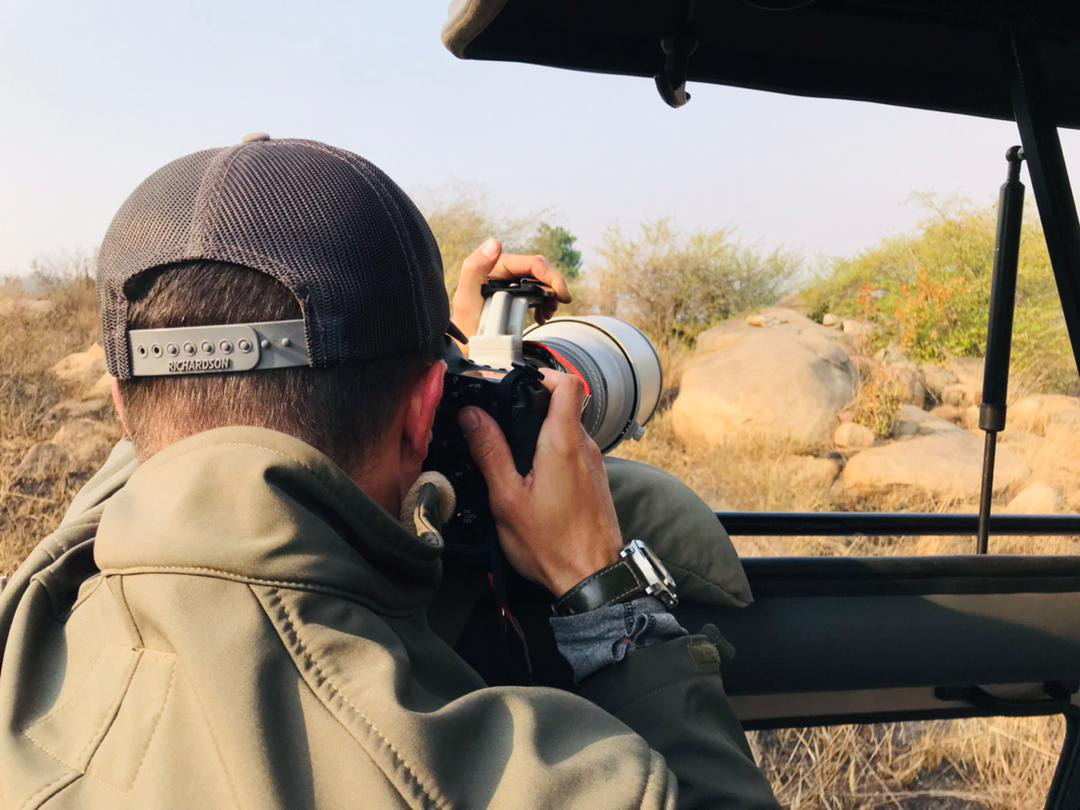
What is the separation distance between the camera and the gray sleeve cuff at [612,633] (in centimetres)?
104

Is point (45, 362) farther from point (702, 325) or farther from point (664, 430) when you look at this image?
point (702, 325)

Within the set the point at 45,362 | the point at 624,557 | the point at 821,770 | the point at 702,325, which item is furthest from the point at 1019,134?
the point at 702,325

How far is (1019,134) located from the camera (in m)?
1.54

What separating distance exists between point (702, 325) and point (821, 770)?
7.05 metres

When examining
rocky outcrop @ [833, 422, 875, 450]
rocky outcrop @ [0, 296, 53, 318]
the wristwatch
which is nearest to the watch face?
the wristwatch

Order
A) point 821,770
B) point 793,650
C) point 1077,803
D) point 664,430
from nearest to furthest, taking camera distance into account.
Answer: point 793,650 < point 1077,803 < point 821,770 < point 664,430

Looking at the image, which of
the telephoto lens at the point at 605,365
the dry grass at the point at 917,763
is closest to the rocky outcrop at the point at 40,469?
the dry grass at the point at 917,763

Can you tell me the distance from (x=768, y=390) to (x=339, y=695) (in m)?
7.23

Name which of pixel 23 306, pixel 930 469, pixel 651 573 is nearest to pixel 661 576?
pixel 651 573

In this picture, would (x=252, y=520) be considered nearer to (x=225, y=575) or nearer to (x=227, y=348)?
(x=225, y=575)

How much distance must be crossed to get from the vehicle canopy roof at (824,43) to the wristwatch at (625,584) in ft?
2.52

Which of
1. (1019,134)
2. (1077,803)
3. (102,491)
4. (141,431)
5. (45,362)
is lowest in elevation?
(45,362)

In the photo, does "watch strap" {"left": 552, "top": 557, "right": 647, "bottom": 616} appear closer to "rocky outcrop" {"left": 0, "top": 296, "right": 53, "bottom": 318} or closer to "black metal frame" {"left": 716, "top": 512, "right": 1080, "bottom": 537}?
"black metal frame" {"left": 716, "top": 512, "right": 1080, "bottom": 537}

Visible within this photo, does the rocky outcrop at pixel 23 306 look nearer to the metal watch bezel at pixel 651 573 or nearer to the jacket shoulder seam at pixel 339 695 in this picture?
the metal watch bezel at pixel 651 573
